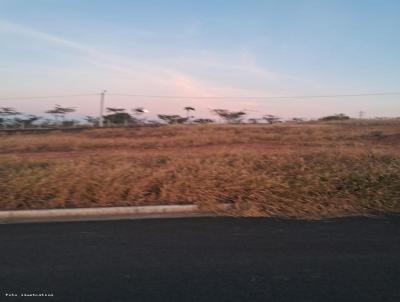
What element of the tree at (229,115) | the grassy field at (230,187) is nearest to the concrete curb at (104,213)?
the grassy field at (230,187)

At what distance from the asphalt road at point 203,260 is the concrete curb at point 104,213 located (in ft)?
1.28

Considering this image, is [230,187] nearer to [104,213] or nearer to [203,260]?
[104,213]

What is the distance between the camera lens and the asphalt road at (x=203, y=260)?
4695 millimetres

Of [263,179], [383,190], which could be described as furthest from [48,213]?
[383,190]

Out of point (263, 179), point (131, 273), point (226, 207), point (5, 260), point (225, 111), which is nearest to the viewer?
point (131, 273)

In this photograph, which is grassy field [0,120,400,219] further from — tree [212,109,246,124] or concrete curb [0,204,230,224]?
tree [212,109,246,124]

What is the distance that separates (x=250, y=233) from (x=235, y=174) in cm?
293

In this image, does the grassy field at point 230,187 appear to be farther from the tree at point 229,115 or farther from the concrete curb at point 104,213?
A: the tree at point 229,115

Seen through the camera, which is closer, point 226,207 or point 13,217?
point 13,217

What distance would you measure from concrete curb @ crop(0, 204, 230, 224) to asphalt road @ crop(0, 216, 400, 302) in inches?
15.4

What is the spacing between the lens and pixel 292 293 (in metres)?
4.66

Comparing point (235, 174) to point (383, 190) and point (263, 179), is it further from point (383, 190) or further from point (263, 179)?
point (383, 190)

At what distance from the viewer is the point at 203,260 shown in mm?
5602

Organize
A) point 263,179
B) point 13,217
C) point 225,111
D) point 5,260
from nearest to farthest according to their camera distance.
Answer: point 5,260 < point 13,217 < point 263,179 < point 225,111
